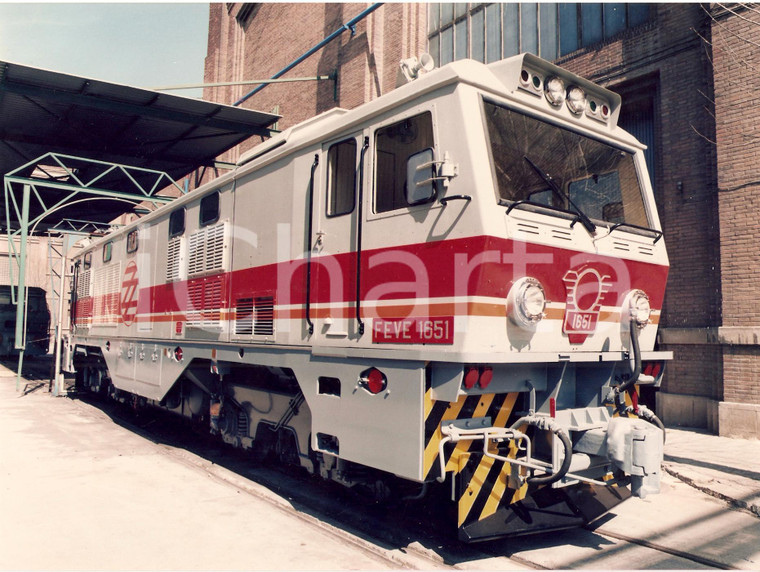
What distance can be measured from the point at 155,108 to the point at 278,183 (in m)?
8.59

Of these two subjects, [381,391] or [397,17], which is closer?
[381,391]

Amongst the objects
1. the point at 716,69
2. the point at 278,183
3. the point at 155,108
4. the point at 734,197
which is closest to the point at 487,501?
the point at 278,183

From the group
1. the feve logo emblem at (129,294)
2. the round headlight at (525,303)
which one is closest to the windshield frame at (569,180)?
the round headlight at (525,303)

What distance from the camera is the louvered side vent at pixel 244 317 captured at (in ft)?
Answer: 20.0

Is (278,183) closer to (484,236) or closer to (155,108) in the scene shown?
(484,236)

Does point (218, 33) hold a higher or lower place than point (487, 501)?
higher

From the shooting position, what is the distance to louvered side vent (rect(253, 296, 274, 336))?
573cm

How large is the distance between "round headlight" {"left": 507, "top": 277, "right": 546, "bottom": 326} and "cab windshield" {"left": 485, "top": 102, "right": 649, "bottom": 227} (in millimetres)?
588

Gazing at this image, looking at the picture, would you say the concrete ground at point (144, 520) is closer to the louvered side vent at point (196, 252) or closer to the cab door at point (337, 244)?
the cab door at point (337, 244)

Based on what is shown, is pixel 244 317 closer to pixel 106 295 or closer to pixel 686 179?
pixel 106 295

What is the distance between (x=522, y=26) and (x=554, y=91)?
9.42 metres

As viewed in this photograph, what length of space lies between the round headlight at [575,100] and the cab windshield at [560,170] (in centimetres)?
19

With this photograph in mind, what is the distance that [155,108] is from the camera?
42.7ft

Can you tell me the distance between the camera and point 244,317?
20.4 feet
